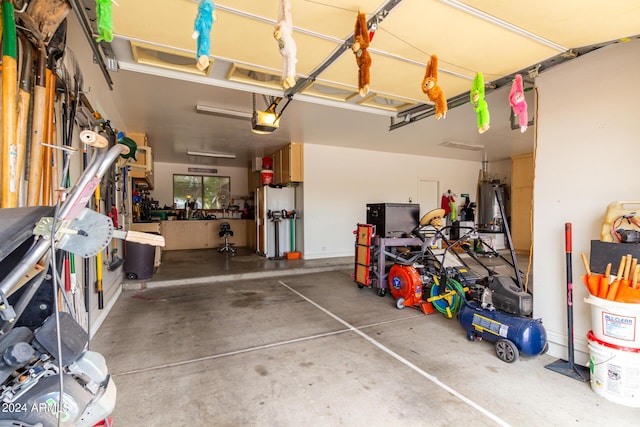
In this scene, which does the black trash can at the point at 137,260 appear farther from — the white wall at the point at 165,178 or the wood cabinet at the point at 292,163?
the white wall at the point at 165,178

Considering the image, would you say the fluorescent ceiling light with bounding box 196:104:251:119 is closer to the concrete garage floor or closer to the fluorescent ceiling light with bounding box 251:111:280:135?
the fluorescent ceiling light with bounding box 251:111:280:135

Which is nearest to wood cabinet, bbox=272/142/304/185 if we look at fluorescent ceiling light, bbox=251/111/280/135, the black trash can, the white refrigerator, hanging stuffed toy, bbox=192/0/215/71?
the white refrigerator

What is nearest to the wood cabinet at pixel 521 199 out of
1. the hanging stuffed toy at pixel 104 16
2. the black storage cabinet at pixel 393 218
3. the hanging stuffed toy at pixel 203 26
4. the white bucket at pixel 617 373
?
the black storage cabinet at pixel 393 218

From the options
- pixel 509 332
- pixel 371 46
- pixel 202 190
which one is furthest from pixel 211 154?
pixel 509 332

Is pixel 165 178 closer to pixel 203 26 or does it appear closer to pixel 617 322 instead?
pixel 203 26

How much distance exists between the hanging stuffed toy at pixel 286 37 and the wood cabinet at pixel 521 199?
8705 mm

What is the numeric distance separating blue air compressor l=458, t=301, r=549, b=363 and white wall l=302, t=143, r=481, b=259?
4574 millimetres

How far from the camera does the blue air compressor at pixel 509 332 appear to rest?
2334mm

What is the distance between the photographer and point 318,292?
4.50 meters

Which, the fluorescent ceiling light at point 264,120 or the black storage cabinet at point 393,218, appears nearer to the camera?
the fluorescent ceiling light at point 264,120

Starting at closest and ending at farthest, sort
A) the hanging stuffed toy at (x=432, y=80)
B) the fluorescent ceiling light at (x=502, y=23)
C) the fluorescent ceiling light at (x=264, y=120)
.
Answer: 1. the fluorescent ceiling light at (x=502, y=23)
2. the hanging stuffed toy at (x=432, y=80)
3. the fluorescent ceiling light at (x=264, y=120)

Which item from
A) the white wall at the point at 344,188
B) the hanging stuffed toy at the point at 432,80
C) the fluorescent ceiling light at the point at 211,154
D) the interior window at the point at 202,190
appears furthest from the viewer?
the interior window at the point at 202,190

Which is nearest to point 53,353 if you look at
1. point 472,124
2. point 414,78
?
point 414,78

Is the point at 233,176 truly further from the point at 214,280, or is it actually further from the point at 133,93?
the point at 133,93
